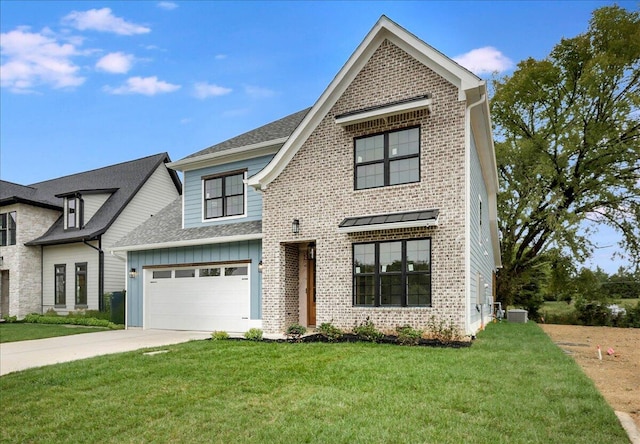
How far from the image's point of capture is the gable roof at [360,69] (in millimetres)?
10836

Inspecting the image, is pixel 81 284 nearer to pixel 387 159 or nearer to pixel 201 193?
pixel 201 193

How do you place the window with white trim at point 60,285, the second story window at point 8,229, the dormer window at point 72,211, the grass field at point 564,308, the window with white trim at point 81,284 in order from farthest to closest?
the grass field at point 564,308
the second story window at point 8,229
the dormer window at point 72,211
the window with white trim at point 60,285
the window with white trim at point 81,284

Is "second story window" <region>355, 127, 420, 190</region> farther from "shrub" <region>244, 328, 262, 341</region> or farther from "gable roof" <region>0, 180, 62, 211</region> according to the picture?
"gable roof" <region>0, 180, 62, 211</region>

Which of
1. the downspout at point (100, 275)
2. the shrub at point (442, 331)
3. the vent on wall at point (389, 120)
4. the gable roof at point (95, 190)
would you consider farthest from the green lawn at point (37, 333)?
the shrub at point (442, 331)

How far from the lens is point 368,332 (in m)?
10.9

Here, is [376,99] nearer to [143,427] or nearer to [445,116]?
[445,116]

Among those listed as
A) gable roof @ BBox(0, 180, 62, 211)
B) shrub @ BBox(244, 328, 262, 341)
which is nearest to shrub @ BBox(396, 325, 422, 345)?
shrub @ BBox(244, 328, 262, 341)

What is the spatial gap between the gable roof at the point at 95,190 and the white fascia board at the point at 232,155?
20.0 ft

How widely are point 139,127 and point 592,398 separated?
72.6ft

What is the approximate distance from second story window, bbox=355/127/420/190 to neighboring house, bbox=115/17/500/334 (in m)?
0.03

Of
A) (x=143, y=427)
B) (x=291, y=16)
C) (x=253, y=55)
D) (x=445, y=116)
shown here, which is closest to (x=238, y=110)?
(x=253, y=55)

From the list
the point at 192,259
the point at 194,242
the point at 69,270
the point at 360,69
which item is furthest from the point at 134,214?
the point at 360,69

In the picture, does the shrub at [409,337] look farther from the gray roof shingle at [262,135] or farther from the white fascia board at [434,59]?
the gray roof shingle at [262,135]

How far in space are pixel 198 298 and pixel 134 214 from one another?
28.0ft
